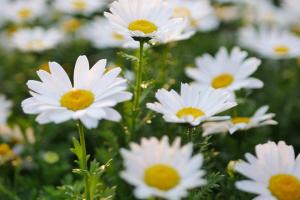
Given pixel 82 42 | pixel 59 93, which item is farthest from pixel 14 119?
pixel 59 93

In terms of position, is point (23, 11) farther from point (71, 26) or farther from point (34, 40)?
point (34, 40)

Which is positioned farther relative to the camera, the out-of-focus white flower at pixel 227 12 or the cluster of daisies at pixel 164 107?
the out-of-focus white flower at pixel 227 12

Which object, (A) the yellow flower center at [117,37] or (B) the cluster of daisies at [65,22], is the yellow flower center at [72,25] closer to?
(B) the cluster of daisies at [65,22]

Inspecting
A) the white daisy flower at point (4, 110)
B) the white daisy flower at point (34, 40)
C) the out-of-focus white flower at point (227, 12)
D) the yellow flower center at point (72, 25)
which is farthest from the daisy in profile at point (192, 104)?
the out-of-focus white flower at point (227, 12)

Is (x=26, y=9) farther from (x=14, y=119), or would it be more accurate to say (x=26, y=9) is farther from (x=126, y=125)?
(x=126, y=125)

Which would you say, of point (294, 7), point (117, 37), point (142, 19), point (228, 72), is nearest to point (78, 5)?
point (117, 37)

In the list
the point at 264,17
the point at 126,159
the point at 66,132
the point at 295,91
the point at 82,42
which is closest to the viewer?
the point at 126,159

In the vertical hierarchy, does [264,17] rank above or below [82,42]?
above

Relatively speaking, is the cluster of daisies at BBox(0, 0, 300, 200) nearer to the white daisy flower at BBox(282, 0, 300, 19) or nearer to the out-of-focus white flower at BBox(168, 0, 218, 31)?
the out-of-focus white flower at BBox(168, 0, 218, 31)
